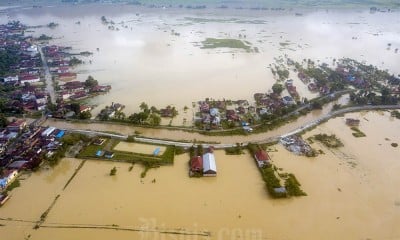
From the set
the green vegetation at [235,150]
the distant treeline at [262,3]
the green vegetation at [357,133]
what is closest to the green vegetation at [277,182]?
A: the green vegetation at [235,150]

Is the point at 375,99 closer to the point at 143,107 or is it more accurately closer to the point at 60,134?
the point at 143,107

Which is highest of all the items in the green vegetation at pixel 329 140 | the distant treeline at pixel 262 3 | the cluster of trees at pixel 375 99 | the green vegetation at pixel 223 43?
the distant treeline at pixel 262 3

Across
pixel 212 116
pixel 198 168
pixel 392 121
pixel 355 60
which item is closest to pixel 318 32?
pixel 355 60

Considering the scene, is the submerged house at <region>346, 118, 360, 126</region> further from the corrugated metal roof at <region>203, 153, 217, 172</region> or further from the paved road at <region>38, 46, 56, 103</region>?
the paved road at <region>38, 46, 56, 103</region>

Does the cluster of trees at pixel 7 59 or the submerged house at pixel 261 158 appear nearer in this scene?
the submerged house at pixel 261 158

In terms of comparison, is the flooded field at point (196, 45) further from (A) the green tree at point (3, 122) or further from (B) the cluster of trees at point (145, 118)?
(A) the green tree at point (3, 122)

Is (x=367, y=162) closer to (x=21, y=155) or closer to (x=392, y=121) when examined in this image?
(x=392, y=121)

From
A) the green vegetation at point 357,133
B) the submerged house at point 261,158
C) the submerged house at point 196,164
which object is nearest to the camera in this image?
the submerged house at point 196,164
